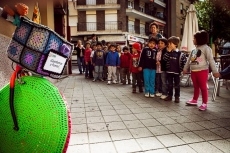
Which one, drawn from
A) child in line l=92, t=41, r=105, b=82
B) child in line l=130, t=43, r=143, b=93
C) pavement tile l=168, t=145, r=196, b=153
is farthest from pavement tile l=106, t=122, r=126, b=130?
child in line l=92, t=41, r=105, b=82

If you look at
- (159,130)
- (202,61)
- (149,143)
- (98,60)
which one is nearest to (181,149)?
(149,143)

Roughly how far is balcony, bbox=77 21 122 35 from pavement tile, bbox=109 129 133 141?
Answer: 26.6 m

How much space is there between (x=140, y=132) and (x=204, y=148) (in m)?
0.88

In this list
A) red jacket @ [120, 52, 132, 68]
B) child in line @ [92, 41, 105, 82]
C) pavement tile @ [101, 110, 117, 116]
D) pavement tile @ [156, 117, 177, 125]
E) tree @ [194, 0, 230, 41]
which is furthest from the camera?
tree @ [194, 0, 230, 41]

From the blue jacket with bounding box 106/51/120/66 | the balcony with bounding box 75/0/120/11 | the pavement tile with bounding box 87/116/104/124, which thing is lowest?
the pavement tile with bounding box 87/116/104/124

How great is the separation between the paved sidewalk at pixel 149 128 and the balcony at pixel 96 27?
25.0m

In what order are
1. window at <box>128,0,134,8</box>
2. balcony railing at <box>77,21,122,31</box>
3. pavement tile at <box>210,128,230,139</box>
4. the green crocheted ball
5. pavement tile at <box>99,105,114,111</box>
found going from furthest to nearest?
window at <box>128,0,134,8</box> → balcony railing at <box>77,21,122,31</box> → pavement tile at <box>99,105,114,111</box> → pavement tile at <box>210,128,230,139</box> → the green crocheted ball

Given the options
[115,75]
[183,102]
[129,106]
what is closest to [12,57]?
[129,106]

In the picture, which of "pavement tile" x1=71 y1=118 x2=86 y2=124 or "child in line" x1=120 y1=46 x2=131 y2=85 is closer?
"pavement tile" x1=71 y1=118 x2=86 y2=124

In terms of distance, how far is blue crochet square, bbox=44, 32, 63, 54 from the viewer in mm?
1426

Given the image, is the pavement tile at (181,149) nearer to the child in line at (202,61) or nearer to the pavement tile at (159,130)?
the pavement tile at (159,130)

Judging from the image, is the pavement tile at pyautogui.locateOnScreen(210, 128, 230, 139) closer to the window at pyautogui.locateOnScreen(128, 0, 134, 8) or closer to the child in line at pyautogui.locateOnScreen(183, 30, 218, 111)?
the child in line at pyautogui.locateOnScreen(183, 30, 218, 111)

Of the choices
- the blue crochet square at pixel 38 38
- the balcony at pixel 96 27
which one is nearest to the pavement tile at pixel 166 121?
the blue crochet square at pixel 38 38

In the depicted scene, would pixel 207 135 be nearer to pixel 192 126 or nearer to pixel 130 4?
pixel 192 126
